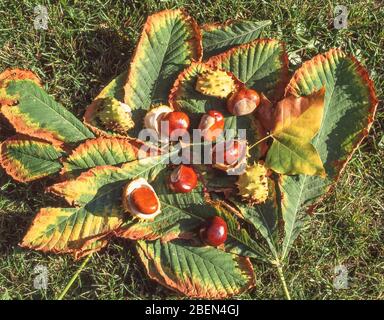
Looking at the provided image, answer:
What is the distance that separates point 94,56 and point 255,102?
0.65 metres

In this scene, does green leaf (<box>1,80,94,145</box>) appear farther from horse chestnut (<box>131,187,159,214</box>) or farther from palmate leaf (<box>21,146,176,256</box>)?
horse chestnut (<box>131,187,159,214</box>)

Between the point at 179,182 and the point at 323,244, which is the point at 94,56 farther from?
the point at 323,244

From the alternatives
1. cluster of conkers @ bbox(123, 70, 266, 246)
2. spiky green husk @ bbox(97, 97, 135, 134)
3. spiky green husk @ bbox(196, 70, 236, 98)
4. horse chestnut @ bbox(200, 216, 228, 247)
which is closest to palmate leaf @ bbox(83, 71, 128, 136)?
spiky green husk @ bbox(97, 97, 135, 134)

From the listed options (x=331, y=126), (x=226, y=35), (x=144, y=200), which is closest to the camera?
(x=144, y=200)

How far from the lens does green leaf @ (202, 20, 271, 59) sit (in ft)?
6.38

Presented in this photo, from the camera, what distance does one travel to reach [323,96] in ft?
5.79

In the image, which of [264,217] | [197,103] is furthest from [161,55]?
[264,217]

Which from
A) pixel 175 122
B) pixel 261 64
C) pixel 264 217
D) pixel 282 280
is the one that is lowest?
pixel 282 280

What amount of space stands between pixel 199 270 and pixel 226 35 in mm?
838

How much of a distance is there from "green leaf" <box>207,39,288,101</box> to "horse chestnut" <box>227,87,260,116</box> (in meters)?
0.05

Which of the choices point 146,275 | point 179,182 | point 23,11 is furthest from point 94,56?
point 146,275

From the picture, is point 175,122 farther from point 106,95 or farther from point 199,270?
point 199,270

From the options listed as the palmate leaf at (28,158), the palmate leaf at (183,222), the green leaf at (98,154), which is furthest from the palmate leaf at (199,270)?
the palmate leaf at (28,158)

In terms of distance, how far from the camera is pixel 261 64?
187 cm
